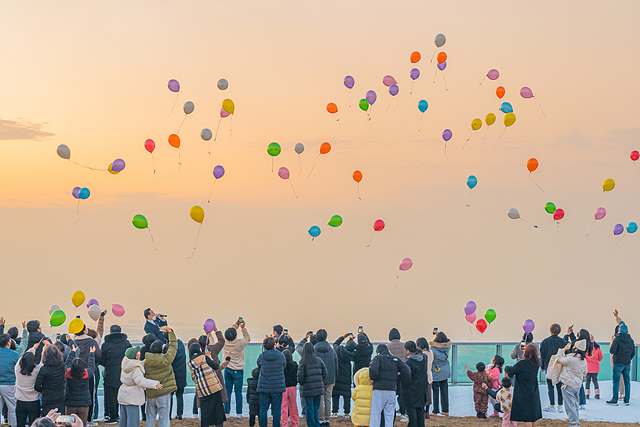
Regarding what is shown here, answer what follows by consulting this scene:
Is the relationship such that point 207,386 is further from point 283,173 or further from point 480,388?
point 283,173

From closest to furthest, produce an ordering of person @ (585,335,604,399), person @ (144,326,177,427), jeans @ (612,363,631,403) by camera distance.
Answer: person @ (144,326,177,427) → jeans @ (612,363,631,403) → person @ (585,335,604,399)

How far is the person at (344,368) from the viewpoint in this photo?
1664cm

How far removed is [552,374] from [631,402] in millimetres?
4279

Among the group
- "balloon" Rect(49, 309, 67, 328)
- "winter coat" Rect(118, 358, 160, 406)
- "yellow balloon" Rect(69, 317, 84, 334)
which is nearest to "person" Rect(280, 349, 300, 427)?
"winter coat" Rect(118, 358, 160, 406)

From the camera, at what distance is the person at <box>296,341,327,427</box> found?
15.1m

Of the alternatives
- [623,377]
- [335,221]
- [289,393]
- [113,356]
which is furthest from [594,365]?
[113,356]

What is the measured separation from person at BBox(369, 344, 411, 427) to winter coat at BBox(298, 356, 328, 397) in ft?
3.56

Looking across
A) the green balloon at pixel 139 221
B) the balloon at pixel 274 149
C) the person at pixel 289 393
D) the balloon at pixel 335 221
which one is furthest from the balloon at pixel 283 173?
the person at pixel 289 393

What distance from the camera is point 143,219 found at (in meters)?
18.2

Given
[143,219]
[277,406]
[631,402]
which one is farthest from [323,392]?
[631,402]

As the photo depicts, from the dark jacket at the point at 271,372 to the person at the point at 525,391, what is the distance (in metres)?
3.38

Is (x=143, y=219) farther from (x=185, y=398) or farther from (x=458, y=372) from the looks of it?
(x=458, y=372)

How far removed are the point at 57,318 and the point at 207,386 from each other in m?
2.95

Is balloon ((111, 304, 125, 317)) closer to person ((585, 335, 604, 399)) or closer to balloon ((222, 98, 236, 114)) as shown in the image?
balloon ((222, 98, 236, 114))
